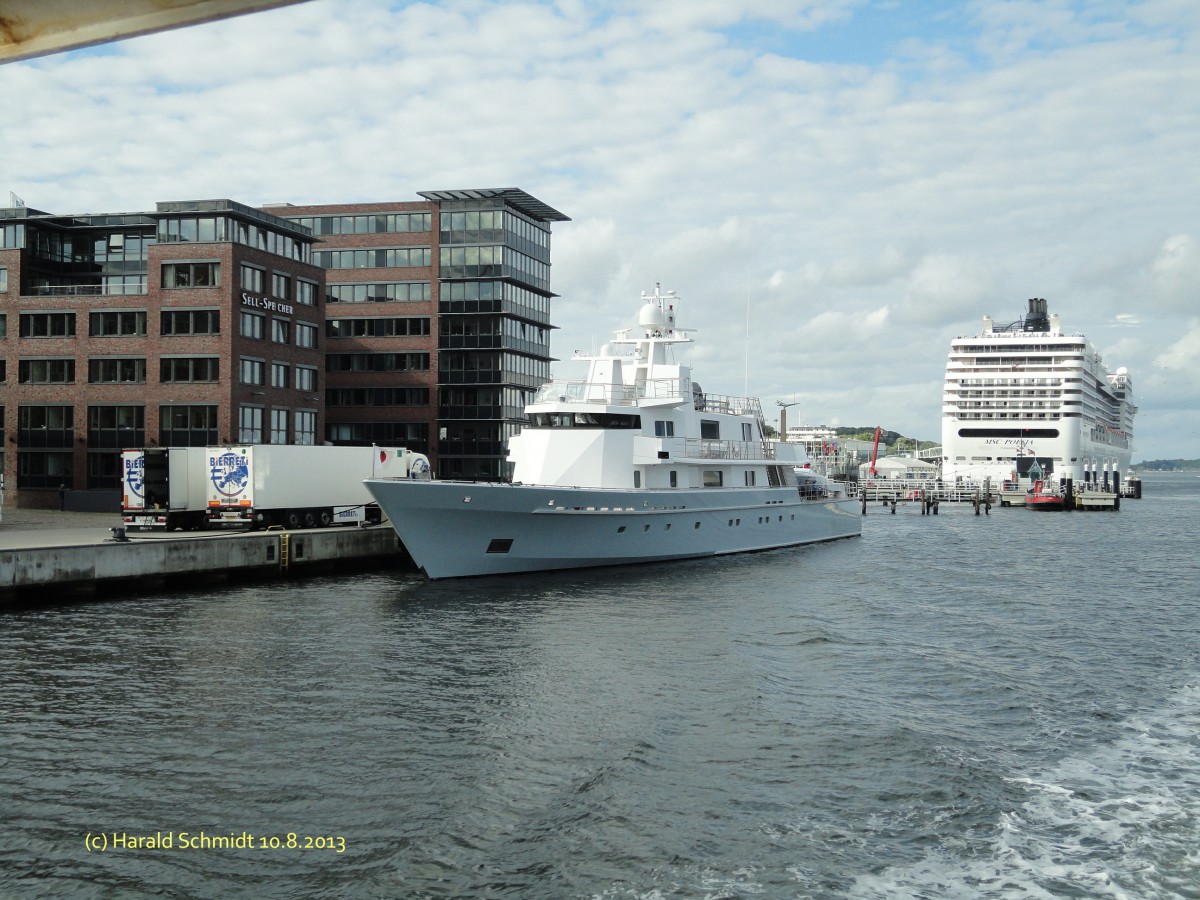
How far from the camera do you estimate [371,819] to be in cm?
1227

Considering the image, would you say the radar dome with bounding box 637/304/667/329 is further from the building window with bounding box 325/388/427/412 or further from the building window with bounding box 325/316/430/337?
the building window with bounding box 325/316/430/337

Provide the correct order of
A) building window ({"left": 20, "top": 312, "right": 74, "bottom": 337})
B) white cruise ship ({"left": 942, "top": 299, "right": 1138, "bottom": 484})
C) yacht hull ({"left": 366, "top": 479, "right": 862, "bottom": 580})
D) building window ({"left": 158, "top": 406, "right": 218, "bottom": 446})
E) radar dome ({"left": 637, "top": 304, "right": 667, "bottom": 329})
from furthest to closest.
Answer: white cruise ship ({"left": 942, "top": 299, "right": 1138, "bottom": 484})
building window ({"left": 20, "top": 312, "right": 74, "bottom": 337})
building window ({"left": 158, "top": 406, "right": 218, "bottom": 446})
radar dome ({"left": 637, "top": 304, "right": 667, "bottom": 329})
yacht hull ({"left": 366, "top": 479, "right": 862, "bottom": 580})

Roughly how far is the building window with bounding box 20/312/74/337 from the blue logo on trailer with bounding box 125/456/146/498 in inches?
827

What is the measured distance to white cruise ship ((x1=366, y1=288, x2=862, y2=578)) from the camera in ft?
107

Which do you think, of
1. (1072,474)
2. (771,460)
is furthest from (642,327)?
(1072,474)

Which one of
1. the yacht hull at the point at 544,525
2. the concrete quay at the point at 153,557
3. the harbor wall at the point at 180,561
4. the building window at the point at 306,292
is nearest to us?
the harbor wall at the point at 180,561

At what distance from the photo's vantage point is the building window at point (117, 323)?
179 ft

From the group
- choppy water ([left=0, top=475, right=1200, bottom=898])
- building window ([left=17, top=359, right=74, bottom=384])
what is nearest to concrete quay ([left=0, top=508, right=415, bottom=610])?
choppy water ([left=0, top=475, right=1200, bottom=898])

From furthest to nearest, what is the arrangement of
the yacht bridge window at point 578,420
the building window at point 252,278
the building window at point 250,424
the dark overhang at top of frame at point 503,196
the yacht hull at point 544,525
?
the dark overhang at top of frame at point 503,196, the building window at point 252,278, the building window at point 250,424, the yacht bridge window at point 578,420, the yacht hull at point 544,525

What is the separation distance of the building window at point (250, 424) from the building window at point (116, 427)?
538 centimetres

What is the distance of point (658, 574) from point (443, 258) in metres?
45.4

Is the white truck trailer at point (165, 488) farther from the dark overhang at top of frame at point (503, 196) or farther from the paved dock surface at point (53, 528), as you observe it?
the dark overhang at top of frame at point (503, 196)

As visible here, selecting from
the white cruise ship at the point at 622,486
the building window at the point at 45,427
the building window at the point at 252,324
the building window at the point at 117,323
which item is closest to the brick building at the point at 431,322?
the building window at the point at 252,324

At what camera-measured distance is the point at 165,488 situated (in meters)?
39.1
